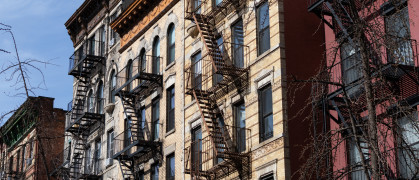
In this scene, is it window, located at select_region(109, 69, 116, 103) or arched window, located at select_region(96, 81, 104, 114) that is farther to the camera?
arched window, located at select_region(96, 81, 104, 114)

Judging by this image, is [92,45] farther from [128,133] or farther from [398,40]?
[398,40]

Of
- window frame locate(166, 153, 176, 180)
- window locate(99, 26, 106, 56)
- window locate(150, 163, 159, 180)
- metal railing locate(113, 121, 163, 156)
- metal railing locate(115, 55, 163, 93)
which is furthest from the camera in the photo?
window locate(99, 26, 106, 56)

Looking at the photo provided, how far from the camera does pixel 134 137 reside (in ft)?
122

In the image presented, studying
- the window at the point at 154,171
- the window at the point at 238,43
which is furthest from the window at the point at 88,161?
the window at the point at 238,43

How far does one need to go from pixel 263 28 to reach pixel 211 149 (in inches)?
194

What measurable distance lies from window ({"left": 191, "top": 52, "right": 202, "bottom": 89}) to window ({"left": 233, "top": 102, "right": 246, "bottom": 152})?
344 cm

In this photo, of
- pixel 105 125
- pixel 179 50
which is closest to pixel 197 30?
pixel 179 50

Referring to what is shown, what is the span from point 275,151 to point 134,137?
1233cm

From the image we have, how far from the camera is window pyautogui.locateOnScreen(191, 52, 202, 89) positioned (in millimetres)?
32656

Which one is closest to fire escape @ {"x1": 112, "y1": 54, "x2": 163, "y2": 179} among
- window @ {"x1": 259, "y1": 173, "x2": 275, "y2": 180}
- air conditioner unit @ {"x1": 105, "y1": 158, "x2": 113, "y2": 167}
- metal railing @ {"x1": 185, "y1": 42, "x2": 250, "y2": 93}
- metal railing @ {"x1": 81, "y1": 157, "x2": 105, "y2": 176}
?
air conditioner unit @ {"x1": 105, "y1": 158, "x2": 113, "y2": 167}

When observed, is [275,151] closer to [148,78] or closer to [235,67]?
[235,67]

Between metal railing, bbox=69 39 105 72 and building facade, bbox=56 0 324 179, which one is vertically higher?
metal railing, bbox=69 39 105 72

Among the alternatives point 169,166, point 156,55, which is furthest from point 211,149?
point 156,55

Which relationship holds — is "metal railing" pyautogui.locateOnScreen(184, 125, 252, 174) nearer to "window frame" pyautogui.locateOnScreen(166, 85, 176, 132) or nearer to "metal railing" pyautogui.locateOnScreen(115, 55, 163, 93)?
"window frame" pyautogui.locateOnScreen(166, 85, 176, 132)
